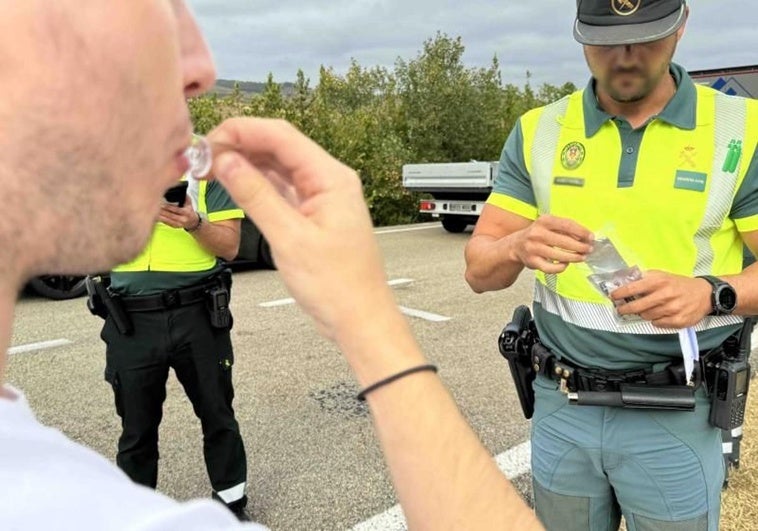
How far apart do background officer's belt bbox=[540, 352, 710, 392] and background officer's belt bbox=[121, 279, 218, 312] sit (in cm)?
169

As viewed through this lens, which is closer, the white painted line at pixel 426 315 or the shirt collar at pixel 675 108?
the shirt collar at pixel 675 108

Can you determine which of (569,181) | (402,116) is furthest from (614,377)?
(402,116)

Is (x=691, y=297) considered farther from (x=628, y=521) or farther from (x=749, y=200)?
(x=628, y=521)

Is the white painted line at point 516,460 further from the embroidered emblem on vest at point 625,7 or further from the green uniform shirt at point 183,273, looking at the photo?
the embroidered emblem on vest at point 625,7

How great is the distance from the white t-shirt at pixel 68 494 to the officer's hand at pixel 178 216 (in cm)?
232

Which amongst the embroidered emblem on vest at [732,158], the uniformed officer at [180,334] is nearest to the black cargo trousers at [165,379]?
the uniformed officer at [180,334]

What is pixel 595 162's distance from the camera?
2.02m

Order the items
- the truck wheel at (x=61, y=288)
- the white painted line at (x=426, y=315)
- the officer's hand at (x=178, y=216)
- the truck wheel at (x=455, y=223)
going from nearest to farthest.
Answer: the officer's hand at (x=178, y=216), the white painted line at (x=426, y=315), the truck wheel at (x=61, y=288), the truck wheel at (x=455, y=223)

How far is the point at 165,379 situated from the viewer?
10.1 ft

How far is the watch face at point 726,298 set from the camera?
1.84 meters

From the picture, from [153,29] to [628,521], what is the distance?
1.88m

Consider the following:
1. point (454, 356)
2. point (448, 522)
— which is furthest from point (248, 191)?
point (454, 356)

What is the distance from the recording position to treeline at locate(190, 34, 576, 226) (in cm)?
1488

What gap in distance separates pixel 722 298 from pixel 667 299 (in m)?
0.19
